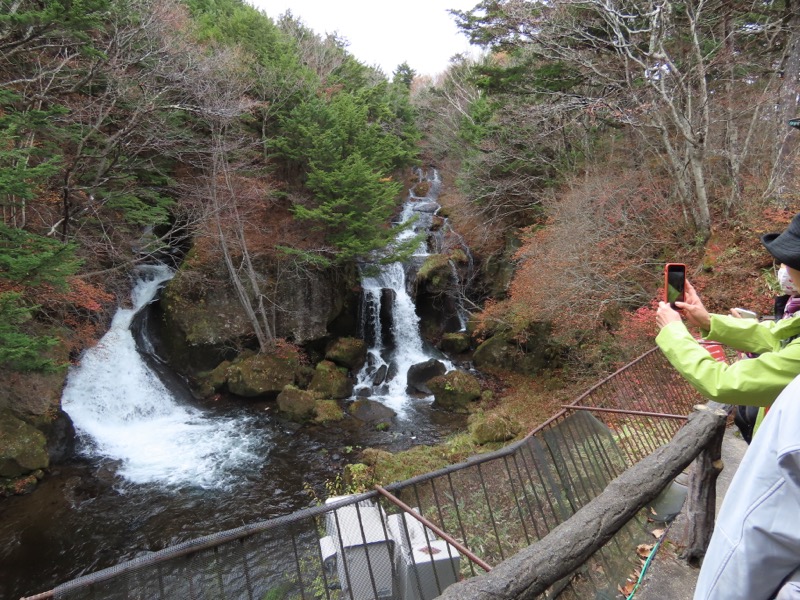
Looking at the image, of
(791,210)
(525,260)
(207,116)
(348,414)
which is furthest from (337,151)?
(791,210)

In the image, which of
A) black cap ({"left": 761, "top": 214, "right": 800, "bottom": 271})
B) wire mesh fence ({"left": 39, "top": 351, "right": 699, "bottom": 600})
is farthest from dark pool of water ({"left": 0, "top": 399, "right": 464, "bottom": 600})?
black cap ({"left": 761, "top": 214, "right": 800, "bottom": 271})

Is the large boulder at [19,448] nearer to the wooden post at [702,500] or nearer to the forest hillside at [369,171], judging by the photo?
the forest hillside at [369,171]

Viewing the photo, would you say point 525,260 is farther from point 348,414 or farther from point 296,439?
point 296,439

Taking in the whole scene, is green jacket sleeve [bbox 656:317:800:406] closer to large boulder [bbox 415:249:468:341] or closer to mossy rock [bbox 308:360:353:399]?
mossy rock [bbox 308:360:353:399]

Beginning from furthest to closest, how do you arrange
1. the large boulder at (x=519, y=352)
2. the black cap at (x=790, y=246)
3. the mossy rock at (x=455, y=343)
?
1. the mossy rock at (x=455, y=343)
2. the large boulder at (x=519, y=352)
3. the black cap at (x=790, y=246)

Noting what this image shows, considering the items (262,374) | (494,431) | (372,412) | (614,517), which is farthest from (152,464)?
(614,517)

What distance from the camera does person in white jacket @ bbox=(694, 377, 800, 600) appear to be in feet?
3.05

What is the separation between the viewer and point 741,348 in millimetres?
2207

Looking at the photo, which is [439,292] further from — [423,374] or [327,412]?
[327,412]

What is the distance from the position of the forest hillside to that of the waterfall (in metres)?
1.43

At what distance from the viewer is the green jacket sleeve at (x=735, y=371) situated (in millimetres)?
1531

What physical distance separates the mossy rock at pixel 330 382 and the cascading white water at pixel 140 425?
2852mm

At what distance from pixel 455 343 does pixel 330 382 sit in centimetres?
555

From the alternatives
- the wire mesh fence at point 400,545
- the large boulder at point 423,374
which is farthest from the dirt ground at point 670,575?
the large boulder at point 423,374
